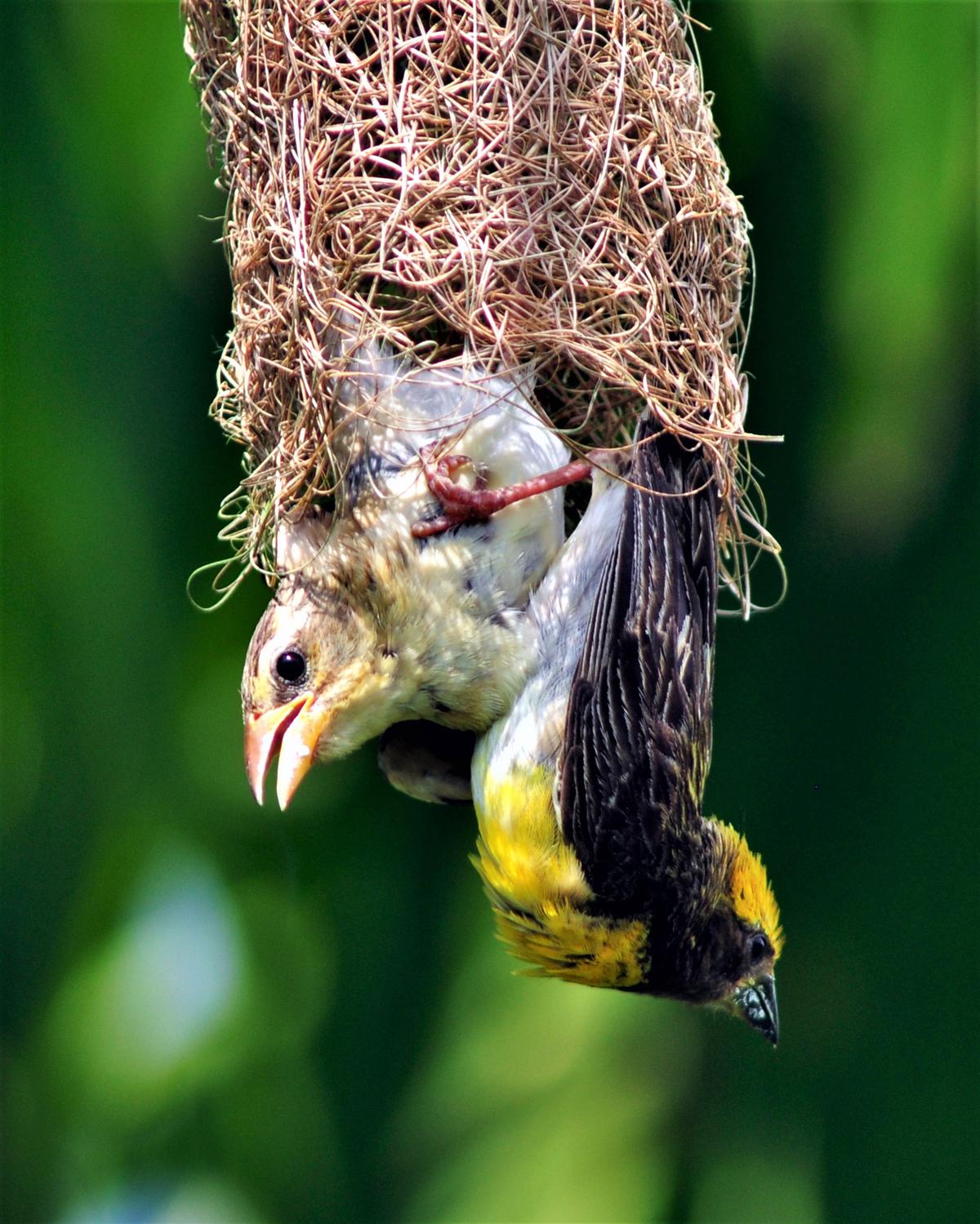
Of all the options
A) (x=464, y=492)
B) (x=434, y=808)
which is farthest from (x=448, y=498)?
(x=434, y=808)

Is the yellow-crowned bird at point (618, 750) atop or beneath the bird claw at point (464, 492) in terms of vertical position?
beneath

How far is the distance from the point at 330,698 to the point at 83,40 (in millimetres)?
1311

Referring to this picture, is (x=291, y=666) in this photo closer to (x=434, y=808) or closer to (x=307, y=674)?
(x=307, y=674)

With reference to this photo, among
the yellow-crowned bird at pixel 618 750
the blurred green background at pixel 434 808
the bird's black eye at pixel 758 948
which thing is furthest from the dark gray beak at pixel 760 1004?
the blurred green background at pixel 434 808

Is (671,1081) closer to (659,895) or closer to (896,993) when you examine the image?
(896,993)

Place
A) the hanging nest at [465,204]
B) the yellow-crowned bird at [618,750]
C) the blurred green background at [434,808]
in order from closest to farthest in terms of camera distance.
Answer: the hanging nest at [465,204]
the yellow-crowned bird at [618,750]
the blurred green background at [434,808]

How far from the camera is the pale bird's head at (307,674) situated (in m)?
1.59

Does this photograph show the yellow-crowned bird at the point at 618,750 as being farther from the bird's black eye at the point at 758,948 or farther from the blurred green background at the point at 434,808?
the blurred green background at the point at 434,808

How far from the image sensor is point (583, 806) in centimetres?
165

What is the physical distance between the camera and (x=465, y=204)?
1555mm

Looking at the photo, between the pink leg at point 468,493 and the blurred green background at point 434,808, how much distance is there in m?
0.80

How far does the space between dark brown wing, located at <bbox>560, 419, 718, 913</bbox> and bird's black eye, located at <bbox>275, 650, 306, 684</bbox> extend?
0.37 m

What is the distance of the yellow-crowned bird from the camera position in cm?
163

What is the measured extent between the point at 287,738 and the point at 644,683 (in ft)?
1.60
